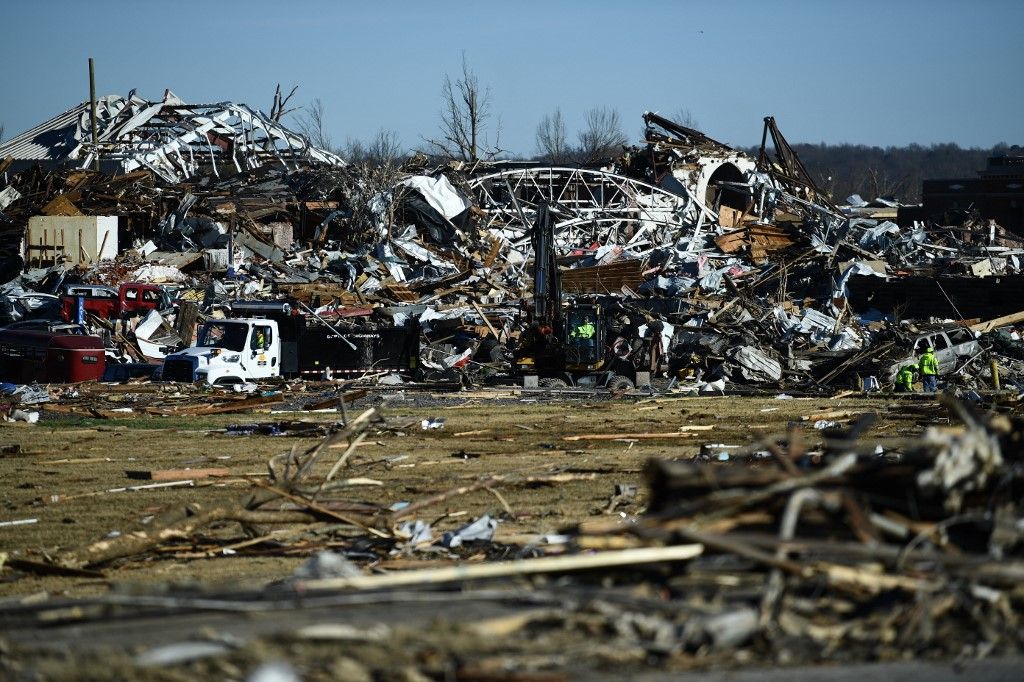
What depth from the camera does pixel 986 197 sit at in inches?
2325

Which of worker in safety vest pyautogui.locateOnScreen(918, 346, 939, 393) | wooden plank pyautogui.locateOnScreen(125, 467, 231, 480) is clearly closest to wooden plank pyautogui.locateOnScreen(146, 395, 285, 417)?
wooden plank pyautogui.locateOnScreen(125, 467, 231, 480)

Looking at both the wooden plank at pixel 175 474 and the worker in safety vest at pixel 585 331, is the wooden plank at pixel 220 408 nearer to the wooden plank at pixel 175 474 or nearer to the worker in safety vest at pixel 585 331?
the wooden plank at pixel 175 474

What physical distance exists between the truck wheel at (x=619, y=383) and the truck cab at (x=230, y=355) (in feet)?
24.0

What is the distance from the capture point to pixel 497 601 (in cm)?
575

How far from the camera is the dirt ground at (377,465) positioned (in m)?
9.65

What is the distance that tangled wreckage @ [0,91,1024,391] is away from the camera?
1093 inches

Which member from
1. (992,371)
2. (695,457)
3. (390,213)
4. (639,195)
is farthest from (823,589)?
(639,195)

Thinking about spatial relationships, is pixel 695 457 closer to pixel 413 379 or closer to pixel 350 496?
pixel 350 496

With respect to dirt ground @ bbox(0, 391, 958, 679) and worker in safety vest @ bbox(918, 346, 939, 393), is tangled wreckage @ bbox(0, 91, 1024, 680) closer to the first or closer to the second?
dirt ground @ bbox(0, 391, 958, 679)

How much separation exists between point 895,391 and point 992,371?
2559 millimetres

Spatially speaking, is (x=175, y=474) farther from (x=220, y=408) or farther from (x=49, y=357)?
(x=49, y=357)

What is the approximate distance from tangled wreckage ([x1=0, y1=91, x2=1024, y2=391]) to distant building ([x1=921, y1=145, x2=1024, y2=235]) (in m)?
8.88

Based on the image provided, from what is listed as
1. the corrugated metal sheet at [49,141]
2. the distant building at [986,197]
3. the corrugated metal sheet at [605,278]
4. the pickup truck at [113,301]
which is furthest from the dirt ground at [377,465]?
the distant building at [986,197]

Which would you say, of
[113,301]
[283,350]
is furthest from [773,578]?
[113,301]
